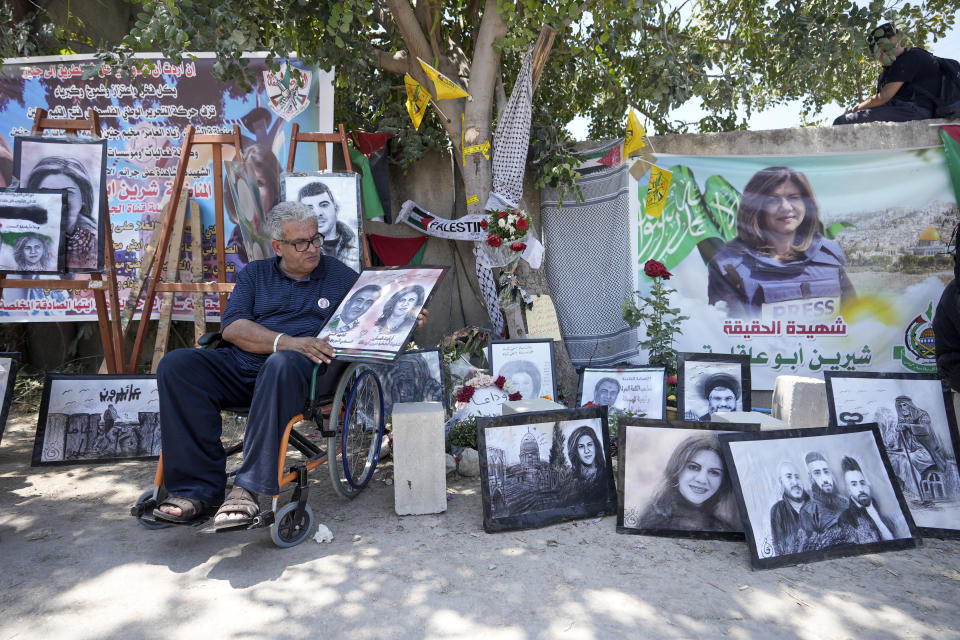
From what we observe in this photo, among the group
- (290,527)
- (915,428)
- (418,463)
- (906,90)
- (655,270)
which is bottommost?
(290,527)

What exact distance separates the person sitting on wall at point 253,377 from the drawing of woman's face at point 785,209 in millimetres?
3462

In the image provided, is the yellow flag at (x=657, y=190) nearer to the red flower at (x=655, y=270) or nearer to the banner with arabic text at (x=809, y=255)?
the banner with arabic text at (x=809, y=255)

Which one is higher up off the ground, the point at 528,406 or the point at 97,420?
the point at 528,406

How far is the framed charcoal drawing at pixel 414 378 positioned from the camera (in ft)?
13.8

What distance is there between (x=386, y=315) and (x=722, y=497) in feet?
5.33

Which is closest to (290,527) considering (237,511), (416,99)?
(237,511)

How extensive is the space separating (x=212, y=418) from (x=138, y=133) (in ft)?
11.2

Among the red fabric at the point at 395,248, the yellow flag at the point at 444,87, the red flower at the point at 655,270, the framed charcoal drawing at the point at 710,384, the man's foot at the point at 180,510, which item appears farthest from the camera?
the red fabric at the point at 395,248

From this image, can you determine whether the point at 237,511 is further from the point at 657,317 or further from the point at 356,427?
the point at 657,317

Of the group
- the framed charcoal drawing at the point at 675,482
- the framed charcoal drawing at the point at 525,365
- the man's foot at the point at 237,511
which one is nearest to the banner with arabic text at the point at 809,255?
the framed charcoal drawing at the point at 525,365

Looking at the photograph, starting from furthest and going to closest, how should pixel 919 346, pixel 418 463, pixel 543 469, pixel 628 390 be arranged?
1. pixel 919 346
2. pixel 628 390
3. pixel 418 463
4. pixel 543 469

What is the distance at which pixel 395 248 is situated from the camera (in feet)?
17.9

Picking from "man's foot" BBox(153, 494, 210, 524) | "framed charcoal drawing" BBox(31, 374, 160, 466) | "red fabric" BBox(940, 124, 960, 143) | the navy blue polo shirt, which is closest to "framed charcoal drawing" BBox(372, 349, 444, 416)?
the navy blue polo shirt

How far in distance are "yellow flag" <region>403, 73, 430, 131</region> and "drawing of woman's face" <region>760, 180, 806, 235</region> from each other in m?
2.75
